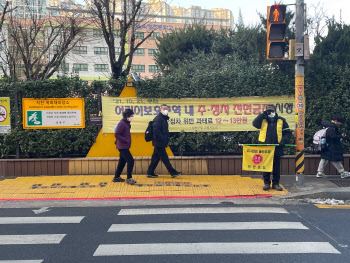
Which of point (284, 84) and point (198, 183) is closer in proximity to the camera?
point (198, 183)

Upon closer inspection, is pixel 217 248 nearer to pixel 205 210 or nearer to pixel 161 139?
pixel 205 210

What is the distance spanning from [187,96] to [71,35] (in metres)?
8.81

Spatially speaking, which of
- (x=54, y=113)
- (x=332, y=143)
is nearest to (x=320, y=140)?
(x=332, y=143)

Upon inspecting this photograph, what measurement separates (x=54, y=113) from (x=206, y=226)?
598cm

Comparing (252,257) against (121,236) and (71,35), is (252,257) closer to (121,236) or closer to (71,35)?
(121,236)

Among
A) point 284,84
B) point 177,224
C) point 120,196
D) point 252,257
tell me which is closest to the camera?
point 252,257

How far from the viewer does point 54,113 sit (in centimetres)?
1038

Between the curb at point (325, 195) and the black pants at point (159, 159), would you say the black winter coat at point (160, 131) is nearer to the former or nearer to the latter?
the black pants at point (159, 159)

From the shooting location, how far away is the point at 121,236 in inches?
221

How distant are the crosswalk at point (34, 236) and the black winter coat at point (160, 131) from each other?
3.15m

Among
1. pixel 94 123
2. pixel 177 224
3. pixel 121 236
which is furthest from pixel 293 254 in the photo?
pixel 94 123

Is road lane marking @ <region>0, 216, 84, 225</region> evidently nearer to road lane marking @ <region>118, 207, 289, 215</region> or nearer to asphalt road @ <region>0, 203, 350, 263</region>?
asphalt road @ <region>0, 203, 350, 263</region>

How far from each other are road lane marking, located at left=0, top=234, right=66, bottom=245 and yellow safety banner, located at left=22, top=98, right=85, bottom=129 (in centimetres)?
506

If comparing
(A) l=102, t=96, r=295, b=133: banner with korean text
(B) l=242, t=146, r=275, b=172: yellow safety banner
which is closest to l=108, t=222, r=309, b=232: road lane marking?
(B) l=242, t=146, r=275, b=172: yellow safety banner
